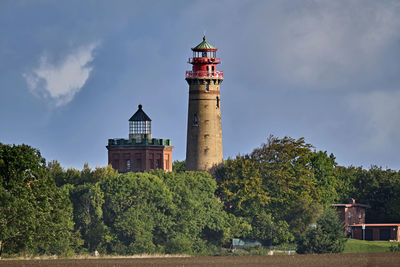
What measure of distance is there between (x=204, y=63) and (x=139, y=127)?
55.9 ft

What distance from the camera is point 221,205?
147 meters

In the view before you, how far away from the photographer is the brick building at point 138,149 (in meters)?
167

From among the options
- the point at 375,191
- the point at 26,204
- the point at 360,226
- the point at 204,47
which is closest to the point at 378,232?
the point at 360,226

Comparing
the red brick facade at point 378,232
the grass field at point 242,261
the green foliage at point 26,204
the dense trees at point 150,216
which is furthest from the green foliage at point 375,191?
the green foliage at point 26,204

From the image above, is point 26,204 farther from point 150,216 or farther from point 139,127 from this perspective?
point 139,127

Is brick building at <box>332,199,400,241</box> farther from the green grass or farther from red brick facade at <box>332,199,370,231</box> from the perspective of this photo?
the green grass

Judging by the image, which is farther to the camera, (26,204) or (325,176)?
(325,176)

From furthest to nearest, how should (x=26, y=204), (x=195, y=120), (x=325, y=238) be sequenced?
1. (x=195, y=120)
2. (x=325, y=238)
3. (x=26, y=204)

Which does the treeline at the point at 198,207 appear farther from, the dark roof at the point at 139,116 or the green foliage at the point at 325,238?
the dark roof at the point at 139,116

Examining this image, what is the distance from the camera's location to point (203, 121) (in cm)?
15488

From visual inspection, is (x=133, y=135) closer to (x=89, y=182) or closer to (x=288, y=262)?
(x=89, y=182)

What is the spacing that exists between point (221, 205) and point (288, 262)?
3428cm

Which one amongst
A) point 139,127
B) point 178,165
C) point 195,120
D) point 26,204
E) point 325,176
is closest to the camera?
point 26,204

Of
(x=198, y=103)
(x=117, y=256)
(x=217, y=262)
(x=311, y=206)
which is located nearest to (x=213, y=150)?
(x=198, y=103)
